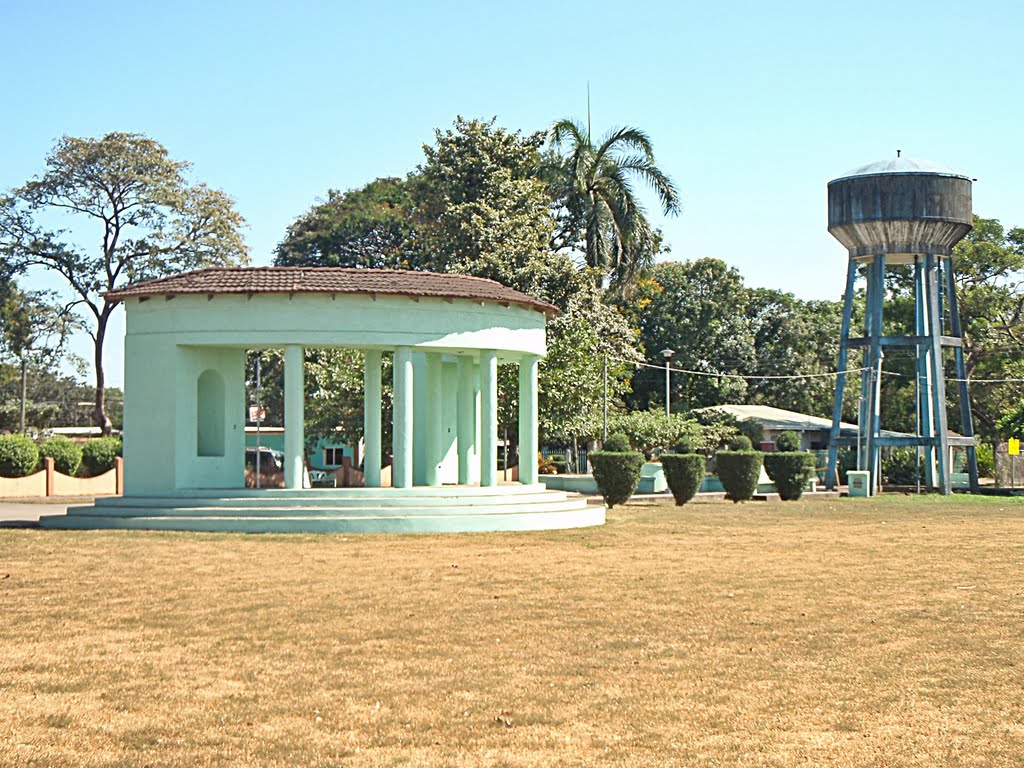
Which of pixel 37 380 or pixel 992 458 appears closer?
pixel 992 458

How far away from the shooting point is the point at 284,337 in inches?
1010

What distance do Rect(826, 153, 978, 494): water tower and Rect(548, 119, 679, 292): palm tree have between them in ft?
21.8

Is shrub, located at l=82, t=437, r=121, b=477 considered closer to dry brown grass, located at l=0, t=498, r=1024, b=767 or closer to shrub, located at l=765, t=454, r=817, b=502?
shrub, located at l=765, t=454, r=817, b=502

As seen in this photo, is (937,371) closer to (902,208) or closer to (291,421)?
(902,208)

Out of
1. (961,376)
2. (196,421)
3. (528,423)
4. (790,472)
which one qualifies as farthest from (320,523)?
(961,376)

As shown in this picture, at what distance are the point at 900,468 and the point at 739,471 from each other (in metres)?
19.2

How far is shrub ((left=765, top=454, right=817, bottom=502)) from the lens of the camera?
38.9m

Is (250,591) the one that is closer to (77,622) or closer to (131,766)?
(77,622)

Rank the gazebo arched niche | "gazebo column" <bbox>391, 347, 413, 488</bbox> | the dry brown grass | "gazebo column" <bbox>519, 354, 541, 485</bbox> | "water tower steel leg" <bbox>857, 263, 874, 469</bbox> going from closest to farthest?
the dry brown grass < the gazebo arched niche < "gazebo column" <bbox>391, 347, 413, 488</bbox> < "gazebo column" <bbox>519, 354, 541, 485</bbox> < "water tower steel leg" <bbox>857, 263, 874, 469</bbox>

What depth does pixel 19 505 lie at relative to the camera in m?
35.8

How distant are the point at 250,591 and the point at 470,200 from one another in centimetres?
3345

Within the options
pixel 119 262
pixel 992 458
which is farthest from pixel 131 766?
pixel 992 458

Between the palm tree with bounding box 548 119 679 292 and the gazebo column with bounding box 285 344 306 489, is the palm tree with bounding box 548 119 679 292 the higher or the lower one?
the higher one

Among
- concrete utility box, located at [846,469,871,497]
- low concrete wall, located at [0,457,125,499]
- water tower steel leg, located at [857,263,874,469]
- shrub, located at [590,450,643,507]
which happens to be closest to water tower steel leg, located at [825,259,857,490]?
water tower steel leg, located at [857,263,874,469]
